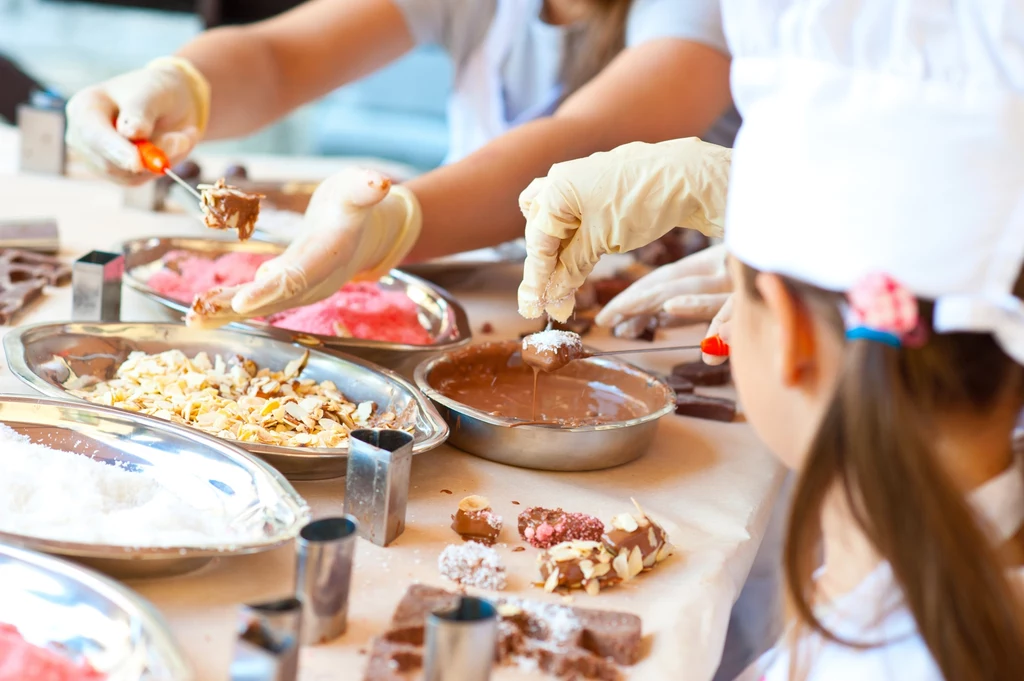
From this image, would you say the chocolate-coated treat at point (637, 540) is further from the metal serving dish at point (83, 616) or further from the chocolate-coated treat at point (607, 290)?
the chocolate-coated treat at point (607, 290)

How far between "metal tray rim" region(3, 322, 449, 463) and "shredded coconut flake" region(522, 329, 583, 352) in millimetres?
185

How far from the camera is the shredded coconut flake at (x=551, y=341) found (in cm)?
139

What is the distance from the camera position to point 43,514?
96cm

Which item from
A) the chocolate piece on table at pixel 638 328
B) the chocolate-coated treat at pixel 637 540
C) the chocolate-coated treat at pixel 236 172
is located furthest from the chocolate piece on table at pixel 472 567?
the chocolate-coated treat at pixel 236 172

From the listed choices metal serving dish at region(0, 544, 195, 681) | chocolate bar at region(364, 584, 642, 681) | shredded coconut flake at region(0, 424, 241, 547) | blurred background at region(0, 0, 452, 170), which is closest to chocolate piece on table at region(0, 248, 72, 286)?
shredded coconut flake at region(0, 424, 241, 547)

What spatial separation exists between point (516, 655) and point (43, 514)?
0.50m

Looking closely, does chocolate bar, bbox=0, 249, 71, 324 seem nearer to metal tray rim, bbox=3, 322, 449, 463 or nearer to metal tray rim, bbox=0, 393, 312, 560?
metal tray rim, bbox=3, 322, 449, 463

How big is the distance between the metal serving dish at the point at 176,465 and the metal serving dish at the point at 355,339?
0.38 meters

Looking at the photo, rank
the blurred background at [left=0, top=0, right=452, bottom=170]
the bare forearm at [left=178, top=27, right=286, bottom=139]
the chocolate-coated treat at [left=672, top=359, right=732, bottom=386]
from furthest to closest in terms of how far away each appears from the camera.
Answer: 1. the blurred background at [left=0, top=0, right=452, bottom=170]
2. the bare forearm at [left=178, top=27, right=286, bottom=139]
3. the chocolate-coated treat at [left=672, top=359, right=732, bottom=386]

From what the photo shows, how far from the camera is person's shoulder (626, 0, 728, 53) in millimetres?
2221

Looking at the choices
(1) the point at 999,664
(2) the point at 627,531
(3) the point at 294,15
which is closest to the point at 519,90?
(3) the point at 294,15

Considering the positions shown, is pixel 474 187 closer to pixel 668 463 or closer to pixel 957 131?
pixel 668 463

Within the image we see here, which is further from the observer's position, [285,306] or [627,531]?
[285,306]

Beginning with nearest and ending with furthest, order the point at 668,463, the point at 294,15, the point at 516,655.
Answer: the point at 516,655 < the point at 668,463 < the point at 294,15
